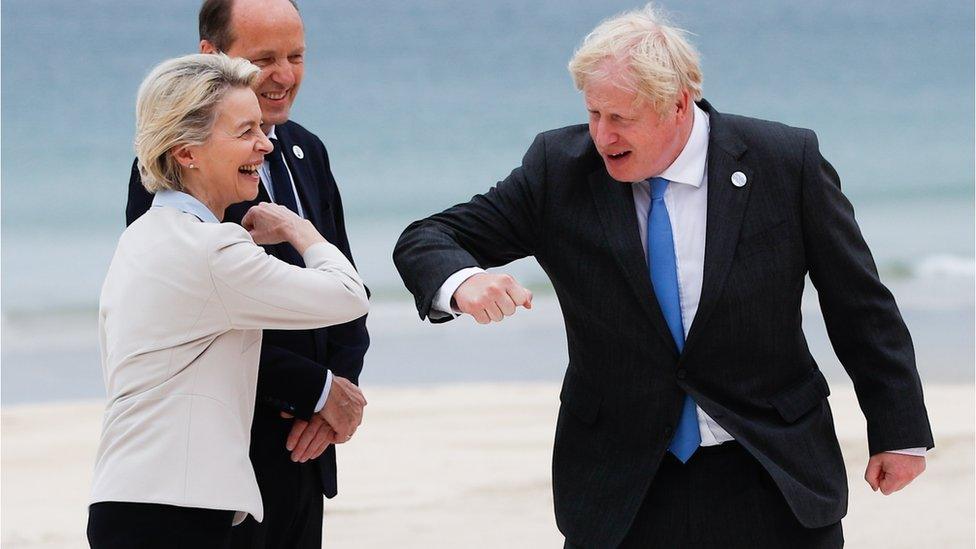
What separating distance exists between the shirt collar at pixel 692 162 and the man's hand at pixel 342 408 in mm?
724

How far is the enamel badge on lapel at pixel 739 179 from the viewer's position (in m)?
2.43

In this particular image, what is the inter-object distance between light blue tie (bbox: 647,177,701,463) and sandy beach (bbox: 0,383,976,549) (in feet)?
8.19

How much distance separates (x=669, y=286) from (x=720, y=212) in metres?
0.16

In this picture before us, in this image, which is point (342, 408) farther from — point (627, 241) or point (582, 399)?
point (627, 241)

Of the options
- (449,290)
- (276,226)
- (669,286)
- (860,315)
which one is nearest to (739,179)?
(669,286)

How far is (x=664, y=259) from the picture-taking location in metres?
2.44

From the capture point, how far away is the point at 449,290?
2.35 meters

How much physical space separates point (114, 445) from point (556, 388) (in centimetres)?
563

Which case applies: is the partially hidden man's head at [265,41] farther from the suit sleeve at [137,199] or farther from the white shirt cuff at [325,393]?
the white shirt cuff at [325,393]

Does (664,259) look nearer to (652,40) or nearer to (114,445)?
(652,40)

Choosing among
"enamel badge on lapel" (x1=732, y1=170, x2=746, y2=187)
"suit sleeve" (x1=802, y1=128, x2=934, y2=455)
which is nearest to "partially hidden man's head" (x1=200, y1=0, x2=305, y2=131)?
"enamel badge on lapel" (x1=732, y1=170, x2=746, y2=187)

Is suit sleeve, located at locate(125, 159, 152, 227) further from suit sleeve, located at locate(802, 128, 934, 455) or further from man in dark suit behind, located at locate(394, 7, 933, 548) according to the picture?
suit sleeve, located at locate(802, 128, 934, 455)

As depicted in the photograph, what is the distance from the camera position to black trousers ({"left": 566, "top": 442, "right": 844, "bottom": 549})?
245 centimetres

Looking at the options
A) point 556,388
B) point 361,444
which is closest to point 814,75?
point 556,388
